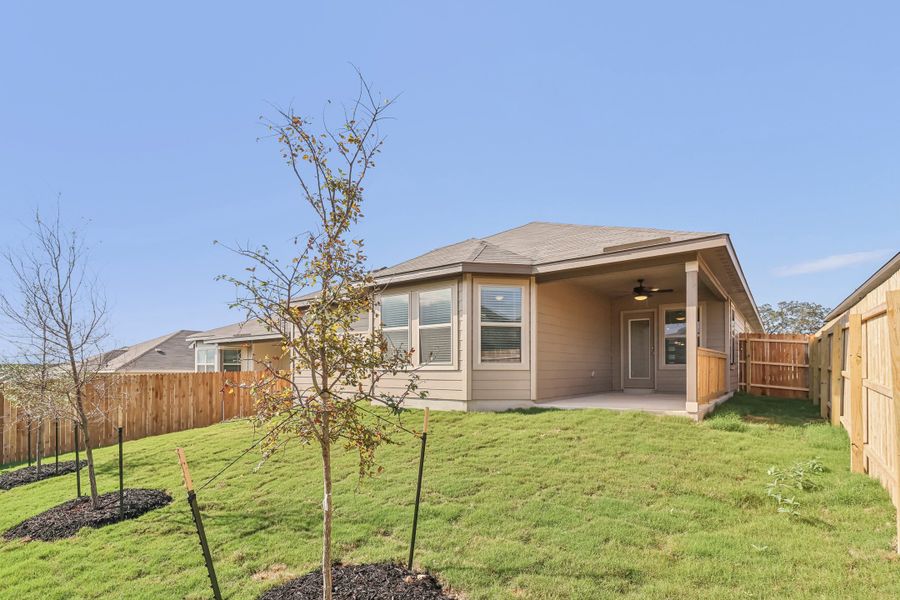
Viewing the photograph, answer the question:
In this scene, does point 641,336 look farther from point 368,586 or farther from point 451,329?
point 368,586

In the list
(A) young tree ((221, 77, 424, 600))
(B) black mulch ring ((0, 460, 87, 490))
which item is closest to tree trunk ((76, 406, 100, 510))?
(B) black mulch ring ((0, 460, 87, 490))

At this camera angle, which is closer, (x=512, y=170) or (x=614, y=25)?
(x=614, y=25)

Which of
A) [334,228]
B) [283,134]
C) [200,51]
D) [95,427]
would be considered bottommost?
[95,427]

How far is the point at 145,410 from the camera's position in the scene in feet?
38.9

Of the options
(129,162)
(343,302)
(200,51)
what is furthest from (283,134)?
(129,162)

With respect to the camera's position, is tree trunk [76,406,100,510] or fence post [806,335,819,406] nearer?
tree trunk [76,406,100,510]

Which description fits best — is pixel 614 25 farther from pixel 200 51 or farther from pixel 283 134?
pixel 283 134

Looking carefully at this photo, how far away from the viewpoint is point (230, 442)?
845cm

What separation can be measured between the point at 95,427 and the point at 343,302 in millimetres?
11775

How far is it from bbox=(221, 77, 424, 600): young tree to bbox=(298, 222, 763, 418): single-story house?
5468mm

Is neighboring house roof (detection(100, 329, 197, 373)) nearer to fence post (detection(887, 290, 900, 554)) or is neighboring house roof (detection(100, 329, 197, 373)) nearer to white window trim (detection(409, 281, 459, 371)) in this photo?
white window trim (detection(409, 281, 459, 371))

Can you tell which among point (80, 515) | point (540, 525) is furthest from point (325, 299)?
point (80, 515)

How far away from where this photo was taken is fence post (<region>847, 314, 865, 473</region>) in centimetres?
518

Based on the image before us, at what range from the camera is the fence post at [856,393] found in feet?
17.0
